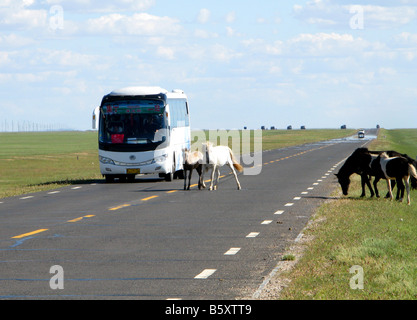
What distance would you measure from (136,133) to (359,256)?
21.2 m

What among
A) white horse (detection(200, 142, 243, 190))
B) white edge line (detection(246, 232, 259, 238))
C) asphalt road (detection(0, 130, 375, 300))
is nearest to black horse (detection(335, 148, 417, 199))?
asphalt road (detection(0, 130, 375, 300))

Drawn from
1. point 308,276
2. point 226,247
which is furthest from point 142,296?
point 226,247

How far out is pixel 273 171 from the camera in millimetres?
38719

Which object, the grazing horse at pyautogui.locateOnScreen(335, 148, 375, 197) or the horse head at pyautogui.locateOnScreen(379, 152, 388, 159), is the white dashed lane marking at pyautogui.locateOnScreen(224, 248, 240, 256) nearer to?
the horse head at pyautogui.locateOnScreen(379, 152, 388, 159)

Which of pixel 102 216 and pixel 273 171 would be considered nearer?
pixel 102 216

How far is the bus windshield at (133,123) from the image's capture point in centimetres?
3200

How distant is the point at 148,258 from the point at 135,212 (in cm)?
748

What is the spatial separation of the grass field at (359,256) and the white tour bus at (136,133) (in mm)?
13797

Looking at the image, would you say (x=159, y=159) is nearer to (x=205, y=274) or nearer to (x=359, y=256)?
(x=359, y=256)

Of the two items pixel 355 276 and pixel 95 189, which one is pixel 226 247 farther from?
pixel 95 189

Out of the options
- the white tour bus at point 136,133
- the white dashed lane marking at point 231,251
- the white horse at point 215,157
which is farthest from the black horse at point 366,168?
the white tour bus at point 136,133

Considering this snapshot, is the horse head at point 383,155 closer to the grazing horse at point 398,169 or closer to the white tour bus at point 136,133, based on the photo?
the grazing horse at point 398,169
